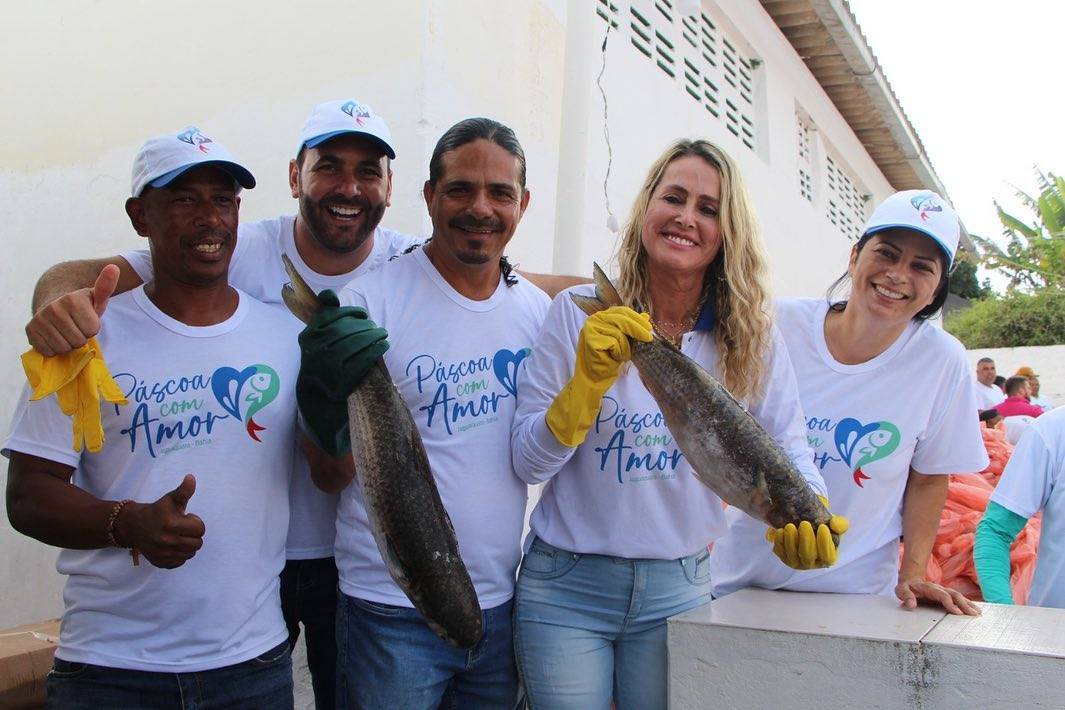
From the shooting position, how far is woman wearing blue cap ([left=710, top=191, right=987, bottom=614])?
3.01 m

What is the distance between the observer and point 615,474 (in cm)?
255

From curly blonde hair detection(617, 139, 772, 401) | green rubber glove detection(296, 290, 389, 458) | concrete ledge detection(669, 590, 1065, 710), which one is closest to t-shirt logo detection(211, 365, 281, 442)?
green rubber glove detection(296, 290, 389, 458)

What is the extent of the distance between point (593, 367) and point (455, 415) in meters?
0.47

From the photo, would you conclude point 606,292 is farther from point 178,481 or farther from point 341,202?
point 178,481

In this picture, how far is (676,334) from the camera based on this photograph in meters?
2.75

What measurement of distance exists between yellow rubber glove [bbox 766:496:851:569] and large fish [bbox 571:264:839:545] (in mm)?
23

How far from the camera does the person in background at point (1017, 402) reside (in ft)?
37.6

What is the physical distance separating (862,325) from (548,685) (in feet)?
5.46

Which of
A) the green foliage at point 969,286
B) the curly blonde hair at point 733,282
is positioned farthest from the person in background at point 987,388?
the green foliage at point 969,286

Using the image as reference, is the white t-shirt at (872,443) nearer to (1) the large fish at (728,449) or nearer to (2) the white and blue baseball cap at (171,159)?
(1) the large fish at (728,449)

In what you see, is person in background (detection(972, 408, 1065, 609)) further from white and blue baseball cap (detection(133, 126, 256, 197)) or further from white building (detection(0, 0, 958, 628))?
white and blue baseball cap (detection(133, 126, 256, 197))

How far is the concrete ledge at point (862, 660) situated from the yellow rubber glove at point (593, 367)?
2.03 feet

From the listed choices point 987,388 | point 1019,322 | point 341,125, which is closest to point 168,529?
point 341,125

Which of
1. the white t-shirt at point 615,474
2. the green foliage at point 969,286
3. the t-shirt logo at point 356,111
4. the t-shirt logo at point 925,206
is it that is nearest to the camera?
the white t-shirt at point 615,474
